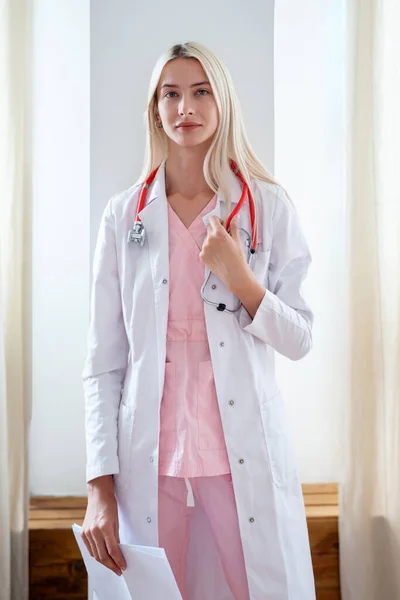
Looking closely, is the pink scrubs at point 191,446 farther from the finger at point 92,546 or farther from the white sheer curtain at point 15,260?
the white sheer curtain at point 15,260

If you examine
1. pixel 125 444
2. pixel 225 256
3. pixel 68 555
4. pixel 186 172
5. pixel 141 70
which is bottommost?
pixel 68 555

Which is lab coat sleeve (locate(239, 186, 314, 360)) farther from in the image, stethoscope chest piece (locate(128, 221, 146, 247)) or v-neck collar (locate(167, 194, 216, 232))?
stethoscope chest piece (locate(128, 221, 146, 247))

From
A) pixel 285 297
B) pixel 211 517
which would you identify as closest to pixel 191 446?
pixel 211 517

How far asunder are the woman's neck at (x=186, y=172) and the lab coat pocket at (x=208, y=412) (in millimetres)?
432

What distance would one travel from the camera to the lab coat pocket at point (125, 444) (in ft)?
4.82

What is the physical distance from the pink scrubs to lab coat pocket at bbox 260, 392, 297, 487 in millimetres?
98

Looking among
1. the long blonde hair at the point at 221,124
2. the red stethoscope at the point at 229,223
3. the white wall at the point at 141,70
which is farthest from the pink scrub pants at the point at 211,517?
the white wall at the point at 141,70

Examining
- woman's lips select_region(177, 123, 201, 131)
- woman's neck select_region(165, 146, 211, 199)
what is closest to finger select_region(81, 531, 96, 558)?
woman's neck select_region(165, 146, 211, 199)

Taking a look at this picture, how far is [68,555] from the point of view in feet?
6.58

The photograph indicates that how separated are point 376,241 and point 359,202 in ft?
0.40

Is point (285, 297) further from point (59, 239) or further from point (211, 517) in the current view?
point (59, 239)

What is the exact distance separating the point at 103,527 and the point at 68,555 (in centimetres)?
67

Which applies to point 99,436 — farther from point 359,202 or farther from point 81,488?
point 359,202

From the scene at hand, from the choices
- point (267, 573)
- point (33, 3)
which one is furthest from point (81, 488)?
point (33, 3)
